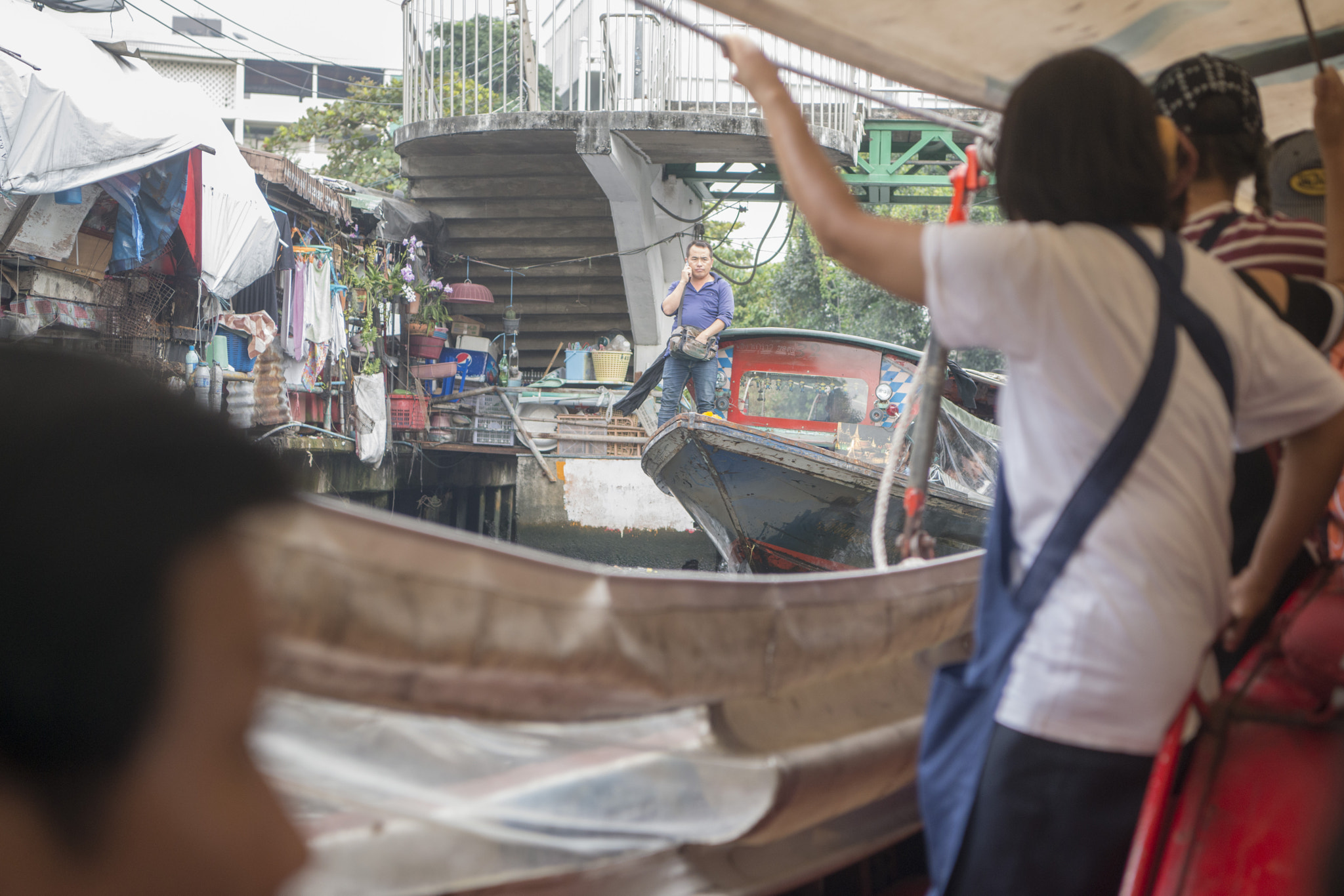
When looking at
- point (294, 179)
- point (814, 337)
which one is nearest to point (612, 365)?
point (814, 337)

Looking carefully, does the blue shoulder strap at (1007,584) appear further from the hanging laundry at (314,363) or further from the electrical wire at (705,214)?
the electrical wire at (705,214)

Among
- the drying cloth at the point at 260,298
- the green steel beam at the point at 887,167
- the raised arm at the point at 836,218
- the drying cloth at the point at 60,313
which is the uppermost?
the green steel beam at the point at 887,167

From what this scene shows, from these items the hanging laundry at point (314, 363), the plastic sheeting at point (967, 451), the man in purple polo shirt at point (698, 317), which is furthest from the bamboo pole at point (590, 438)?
the plastic sheeting at point (967, 451)

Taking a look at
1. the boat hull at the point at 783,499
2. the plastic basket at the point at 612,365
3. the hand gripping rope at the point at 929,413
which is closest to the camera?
the hand gripping rope at the point at 929,413

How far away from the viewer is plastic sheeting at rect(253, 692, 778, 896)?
0.73 meters

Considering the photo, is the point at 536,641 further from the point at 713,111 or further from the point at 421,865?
the point at 713,111

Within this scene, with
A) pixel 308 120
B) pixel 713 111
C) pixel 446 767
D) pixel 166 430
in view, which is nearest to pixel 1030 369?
pixel 446 767

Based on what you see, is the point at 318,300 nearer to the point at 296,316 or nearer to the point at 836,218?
the point at 296,316

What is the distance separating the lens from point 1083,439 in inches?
35.2

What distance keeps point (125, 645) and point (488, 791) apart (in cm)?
59

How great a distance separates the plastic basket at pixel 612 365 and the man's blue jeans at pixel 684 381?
2860 mm

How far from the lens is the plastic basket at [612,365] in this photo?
446 inches

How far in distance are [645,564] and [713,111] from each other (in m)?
4.97

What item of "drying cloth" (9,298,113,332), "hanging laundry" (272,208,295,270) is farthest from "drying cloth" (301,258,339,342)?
"drying cloth" (9,298,113,332)
